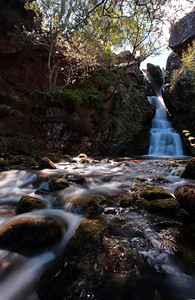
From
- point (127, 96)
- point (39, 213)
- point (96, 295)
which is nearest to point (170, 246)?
point (96, 295)

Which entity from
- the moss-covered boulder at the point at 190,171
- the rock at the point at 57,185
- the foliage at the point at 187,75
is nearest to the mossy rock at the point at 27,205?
the rock at the point at 57,185

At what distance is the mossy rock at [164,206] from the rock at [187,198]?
0.30 feet

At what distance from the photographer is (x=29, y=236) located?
6.06ft

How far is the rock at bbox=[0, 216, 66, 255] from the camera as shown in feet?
5.91

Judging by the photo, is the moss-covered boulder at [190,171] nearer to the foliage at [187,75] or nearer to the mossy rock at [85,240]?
the mossy rock at [85,240]

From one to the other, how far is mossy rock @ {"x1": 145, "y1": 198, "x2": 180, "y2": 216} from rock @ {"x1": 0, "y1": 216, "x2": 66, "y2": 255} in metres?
1.43

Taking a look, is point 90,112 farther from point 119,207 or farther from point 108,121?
point 119,207

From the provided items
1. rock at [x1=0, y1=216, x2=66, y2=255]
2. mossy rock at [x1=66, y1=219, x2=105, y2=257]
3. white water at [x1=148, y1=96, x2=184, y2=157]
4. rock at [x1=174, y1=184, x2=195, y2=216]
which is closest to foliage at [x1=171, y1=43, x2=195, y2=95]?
white water at [x1=148, y1=96, x2=184, y2=157]

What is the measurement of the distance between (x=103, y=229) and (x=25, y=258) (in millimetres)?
890

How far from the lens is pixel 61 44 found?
389 inches

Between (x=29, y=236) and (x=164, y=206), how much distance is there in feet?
6.17

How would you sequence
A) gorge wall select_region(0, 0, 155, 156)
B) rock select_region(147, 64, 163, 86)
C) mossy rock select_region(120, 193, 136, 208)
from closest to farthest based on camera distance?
mossy rock select_region(120, 193, 136, 208) → gorge wall select_region(0, 0, 155, 156) → rock select_region(147, 64, 163, 86)

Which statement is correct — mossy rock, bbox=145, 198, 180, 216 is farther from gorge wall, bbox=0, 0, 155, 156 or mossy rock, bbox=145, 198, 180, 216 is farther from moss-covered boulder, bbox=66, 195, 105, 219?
gorge wall, bbox=0, 0, 155, 156

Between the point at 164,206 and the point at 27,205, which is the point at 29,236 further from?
the point at 164,206
